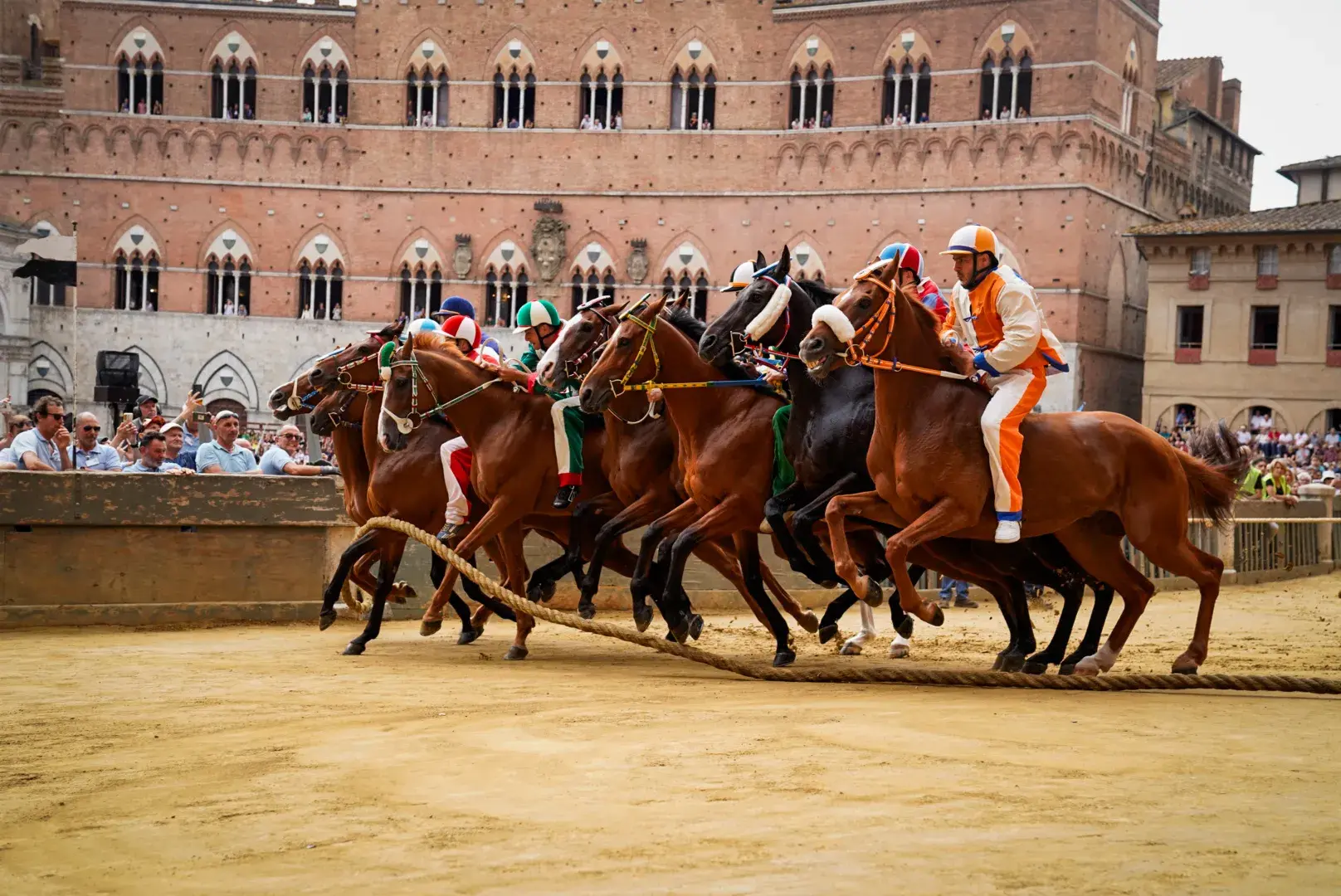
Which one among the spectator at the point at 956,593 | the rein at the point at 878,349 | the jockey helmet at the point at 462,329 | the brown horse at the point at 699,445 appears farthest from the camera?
the spectator at the point at 956,593

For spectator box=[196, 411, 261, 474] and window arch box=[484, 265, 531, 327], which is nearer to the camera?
spectator box=[196, 411, 261, 474]

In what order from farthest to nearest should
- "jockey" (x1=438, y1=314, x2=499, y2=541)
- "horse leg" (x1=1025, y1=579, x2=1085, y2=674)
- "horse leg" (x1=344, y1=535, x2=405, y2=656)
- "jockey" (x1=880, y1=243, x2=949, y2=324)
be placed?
1. "jockey" (x1=438, y1=314, x2=499, y2=541)
2. "horse leg" (x1=344, y1=535, x2=405, y2=656)
3. "jockey" (x1=880, y1=243, x2=949, y2=324)
4. "horse leg" (x1=1025, y1=579, x2=1085, y2=674)

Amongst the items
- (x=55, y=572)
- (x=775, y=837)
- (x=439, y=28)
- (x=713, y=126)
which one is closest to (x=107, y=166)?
(x=439, y=28)

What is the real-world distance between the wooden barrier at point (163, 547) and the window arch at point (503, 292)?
97.9 ft

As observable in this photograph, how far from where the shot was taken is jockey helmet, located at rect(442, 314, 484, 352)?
13.7 meters

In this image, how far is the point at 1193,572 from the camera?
972cm

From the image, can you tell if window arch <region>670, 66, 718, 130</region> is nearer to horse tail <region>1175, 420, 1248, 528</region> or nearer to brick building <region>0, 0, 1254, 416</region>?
brick building <region>0, 0, 1254, 416</region>

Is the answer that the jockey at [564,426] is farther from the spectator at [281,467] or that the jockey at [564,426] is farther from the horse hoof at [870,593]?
the spectator at [281,467]

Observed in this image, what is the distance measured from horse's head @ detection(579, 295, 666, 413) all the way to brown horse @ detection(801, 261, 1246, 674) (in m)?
1.89

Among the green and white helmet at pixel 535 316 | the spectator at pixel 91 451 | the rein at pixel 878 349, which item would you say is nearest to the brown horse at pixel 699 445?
the rein at pixel 878 349

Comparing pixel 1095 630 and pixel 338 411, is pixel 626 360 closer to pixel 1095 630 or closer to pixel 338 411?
pixel 338 411

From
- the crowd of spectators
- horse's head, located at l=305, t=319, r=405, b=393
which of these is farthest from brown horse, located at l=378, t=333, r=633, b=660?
the crowd of spectators

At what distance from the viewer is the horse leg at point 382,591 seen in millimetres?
12164

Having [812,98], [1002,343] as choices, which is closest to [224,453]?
[1002,343]
